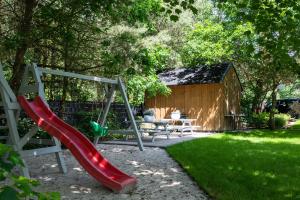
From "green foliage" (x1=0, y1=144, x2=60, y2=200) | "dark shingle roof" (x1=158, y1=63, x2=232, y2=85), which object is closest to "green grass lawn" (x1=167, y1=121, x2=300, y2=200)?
"green foliage" (x1=0, y1=144, x2=60, y2=200)

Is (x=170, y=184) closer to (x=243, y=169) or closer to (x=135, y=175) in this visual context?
(x=135, y=175)

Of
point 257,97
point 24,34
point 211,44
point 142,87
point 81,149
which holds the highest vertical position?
point 211,44

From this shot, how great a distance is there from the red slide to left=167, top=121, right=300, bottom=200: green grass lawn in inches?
57.2

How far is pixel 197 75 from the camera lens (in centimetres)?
2034

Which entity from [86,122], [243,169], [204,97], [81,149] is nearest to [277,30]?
[243,169]

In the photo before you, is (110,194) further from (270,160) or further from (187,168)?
(270,160)

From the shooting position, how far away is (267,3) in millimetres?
7797

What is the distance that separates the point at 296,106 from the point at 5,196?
34478 millimetres

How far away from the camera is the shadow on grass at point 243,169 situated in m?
5.94

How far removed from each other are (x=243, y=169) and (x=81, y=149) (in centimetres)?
364

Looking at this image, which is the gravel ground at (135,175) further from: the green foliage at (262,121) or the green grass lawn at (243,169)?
the green foliage at (262,121)

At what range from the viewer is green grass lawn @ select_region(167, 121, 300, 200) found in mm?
5926

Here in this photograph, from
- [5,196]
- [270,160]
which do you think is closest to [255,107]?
[270,160]

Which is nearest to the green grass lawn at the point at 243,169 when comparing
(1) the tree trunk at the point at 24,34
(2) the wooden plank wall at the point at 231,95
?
(1) the tree trunk at the point at 24,34
